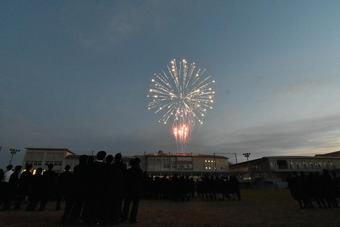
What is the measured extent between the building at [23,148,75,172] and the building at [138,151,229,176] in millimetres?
A: 29016

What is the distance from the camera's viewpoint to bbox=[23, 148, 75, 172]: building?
262 ft

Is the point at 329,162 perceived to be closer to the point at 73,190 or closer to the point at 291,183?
the point at 291,183

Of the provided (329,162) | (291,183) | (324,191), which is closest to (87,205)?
(291,183)

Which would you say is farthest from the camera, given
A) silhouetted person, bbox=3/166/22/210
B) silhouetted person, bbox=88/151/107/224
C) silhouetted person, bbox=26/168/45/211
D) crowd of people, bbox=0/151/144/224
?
silhouetted person, bbox=3/166/22/210

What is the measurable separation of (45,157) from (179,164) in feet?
163

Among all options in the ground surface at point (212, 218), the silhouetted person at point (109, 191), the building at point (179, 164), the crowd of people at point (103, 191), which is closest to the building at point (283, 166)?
the building at point (179, 164)

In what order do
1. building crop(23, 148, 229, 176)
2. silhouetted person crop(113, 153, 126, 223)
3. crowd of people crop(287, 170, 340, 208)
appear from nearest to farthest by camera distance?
1. silhouetted person crop(113, 153, 126, 223)
2. crowd of people crop(287, 170, 340, 208)
3. building crop(23, 148, 229, 176)

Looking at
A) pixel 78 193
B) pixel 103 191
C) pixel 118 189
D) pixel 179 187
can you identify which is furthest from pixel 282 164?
pixel 78 193

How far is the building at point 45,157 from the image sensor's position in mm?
79875

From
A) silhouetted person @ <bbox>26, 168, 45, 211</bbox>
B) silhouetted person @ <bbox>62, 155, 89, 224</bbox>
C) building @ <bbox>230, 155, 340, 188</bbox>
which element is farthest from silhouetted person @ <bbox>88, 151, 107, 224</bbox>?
building @ <bbox>230, 155, 340, 188</bbox>

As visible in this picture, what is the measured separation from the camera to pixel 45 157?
3184 inches

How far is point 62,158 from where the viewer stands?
3233 inches

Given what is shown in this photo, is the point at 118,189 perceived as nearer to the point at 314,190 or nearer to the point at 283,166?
the point at 314,190

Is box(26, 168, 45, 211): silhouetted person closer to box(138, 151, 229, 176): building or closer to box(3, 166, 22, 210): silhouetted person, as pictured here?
box(3, 166, 22, 210): silhouetted person
